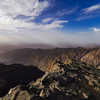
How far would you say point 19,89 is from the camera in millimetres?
81750

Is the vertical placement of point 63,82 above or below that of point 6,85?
above

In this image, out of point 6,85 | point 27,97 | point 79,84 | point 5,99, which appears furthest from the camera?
point 6,85

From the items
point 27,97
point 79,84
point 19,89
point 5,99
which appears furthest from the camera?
point 79,84

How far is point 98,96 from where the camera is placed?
86.6 metres

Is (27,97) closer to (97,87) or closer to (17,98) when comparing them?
(17,98)

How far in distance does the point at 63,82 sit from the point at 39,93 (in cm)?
2977

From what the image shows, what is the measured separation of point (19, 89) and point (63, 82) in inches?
1545

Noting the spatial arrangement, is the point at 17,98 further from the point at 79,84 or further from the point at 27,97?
the point at 79,84

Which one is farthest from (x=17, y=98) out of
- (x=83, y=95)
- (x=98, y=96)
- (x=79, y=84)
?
(x=98, y=96)

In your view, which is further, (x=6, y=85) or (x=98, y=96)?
(x=6, y=85)

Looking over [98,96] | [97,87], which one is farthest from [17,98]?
[97,87]

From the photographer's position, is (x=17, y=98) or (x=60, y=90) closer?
(x=17, y=98)

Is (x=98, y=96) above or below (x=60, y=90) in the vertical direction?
below

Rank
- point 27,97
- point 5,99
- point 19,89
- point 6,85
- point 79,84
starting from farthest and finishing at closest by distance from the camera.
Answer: point 6,85 → point 79,84 → point 19,89 → point 5,99 → point 27,97
